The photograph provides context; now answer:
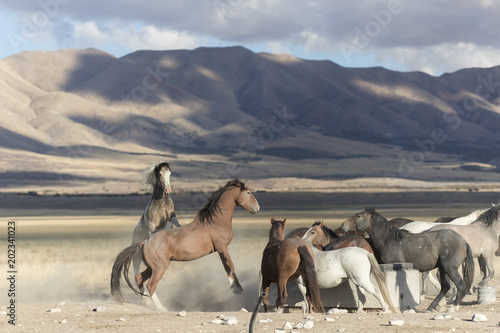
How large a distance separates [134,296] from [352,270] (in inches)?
242

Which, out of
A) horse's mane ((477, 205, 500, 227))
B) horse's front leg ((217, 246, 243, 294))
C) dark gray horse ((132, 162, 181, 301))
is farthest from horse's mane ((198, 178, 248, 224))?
horse's mane ((477, 205, 500, 227))

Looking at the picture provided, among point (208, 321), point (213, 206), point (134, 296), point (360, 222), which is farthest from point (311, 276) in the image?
point (134, 296)

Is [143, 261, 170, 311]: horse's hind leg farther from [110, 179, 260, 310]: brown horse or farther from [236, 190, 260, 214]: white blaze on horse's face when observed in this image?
[236, 190, 260, 214]: white blaze on horse's face

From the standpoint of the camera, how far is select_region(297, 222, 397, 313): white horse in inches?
479

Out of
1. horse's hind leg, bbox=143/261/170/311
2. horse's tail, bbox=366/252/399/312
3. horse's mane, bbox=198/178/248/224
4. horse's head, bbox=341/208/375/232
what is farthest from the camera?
horse's head, bbox=341/208/375/232

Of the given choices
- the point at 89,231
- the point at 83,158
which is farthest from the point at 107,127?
the point at 89,231

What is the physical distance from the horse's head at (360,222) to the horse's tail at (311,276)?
229 cm

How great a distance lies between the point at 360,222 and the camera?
14164 millimetres

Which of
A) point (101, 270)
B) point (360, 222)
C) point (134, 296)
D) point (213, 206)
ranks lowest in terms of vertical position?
point (101, 270)

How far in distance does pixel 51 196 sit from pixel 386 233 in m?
68.8

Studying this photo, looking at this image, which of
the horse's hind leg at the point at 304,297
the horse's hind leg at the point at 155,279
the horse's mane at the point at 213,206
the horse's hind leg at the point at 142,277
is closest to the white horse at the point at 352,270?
the horse's hind leg at the point at 304,297

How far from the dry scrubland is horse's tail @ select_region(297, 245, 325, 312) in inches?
23.2

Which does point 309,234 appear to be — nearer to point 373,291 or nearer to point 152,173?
point 373,291

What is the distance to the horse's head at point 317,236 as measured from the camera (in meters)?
13.8
